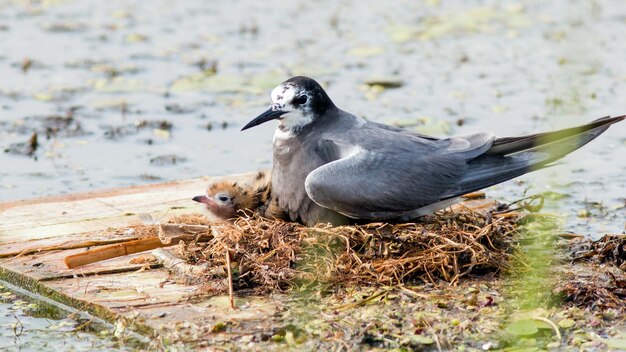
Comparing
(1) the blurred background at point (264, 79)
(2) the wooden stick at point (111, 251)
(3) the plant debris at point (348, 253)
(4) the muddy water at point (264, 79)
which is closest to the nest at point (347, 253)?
(3) the plant debris at point (348, 253)

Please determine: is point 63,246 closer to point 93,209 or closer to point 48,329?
point 93,209

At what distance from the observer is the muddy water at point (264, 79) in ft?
32.0

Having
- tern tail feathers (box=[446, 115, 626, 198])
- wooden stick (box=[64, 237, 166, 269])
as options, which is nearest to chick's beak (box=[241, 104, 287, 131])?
wooden stick (box=[64, 237, 166, 269])

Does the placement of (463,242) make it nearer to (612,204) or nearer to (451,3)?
(612,204)

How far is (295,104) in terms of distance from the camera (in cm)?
721

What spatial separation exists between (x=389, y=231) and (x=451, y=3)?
8.76 m

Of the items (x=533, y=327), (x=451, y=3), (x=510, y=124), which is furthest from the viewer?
(x=451, y=3)

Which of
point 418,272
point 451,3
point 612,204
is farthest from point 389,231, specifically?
point 451,3

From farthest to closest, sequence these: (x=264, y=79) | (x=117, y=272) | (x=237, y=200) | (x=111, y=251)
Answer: (x=264, y=79) → (x=237, y=200) → (x=111, y=251) → (x=117, y=272)

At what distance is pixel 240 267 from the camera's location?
21.2ft

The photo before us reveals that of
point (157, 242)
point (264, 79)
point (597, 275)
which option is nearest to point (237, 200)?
point (157, 242)

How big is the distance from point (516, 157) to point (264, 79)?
5.21 meters

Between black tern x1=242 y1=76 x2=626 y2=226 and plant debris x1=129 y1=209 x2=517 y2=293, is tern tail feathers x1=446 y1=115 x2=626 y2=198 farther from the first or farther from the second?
plant debris x1=129 y1=209 x2=517 y2=293

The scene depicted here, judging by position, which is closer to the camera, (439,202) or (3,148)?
(439,202)
